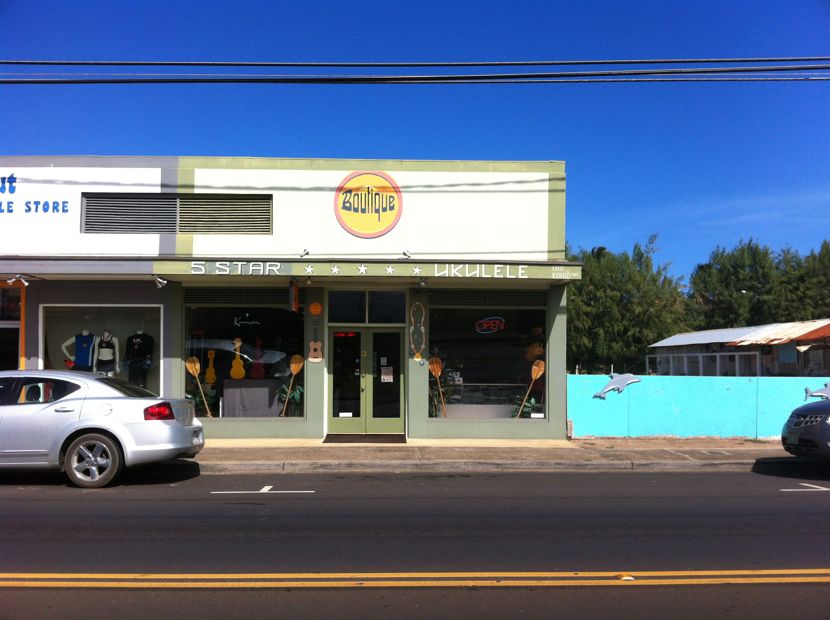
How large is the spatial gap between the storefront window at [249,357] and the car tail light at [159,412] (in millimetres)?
4506

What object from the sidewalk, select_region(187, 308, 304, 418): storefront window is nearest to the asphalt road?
the sidewalk

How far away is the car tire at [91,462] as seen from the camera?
8.80m

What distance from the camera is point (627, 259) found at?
135 ft

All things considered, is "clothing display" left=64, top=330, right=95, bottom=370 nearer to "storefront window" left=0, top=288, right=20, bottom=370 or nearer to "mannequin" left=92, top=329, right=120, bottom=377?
"mannequin" left=92, top=329, right=120, bottom=377

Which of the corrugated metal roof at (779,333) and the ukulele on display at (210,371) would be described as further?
the corrugated metal roof at (779,333)

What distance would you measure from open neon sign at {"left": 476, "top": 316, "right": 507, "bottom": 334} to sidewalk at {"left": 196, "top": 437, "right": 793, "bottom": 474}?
7.41ft

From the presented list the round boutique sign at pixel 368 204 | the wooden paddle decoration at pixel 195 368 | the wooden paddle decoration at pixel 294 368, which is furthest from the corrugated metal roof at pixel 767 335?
the wooden paddle decoration at pixel 195 368

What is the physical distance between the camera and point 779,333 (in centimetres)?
2692

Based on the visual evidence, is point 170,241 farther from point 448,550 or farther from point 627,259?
point 627,259

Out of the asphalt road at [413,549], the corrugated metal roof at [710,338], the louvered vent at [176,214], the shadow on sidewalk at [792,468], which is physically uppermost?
the louvered vent at [176,214]

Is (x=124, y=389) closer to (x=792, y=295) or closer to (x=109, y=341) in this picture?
(x=109, y=341)

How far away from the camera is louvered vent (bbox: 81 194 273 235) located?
13297mm

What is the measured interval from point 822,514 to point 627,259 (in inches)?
1380

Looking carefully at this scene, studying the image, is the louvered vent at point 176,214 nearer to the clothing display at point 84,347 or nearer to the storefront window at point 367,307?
the storefront window at point 367,307
